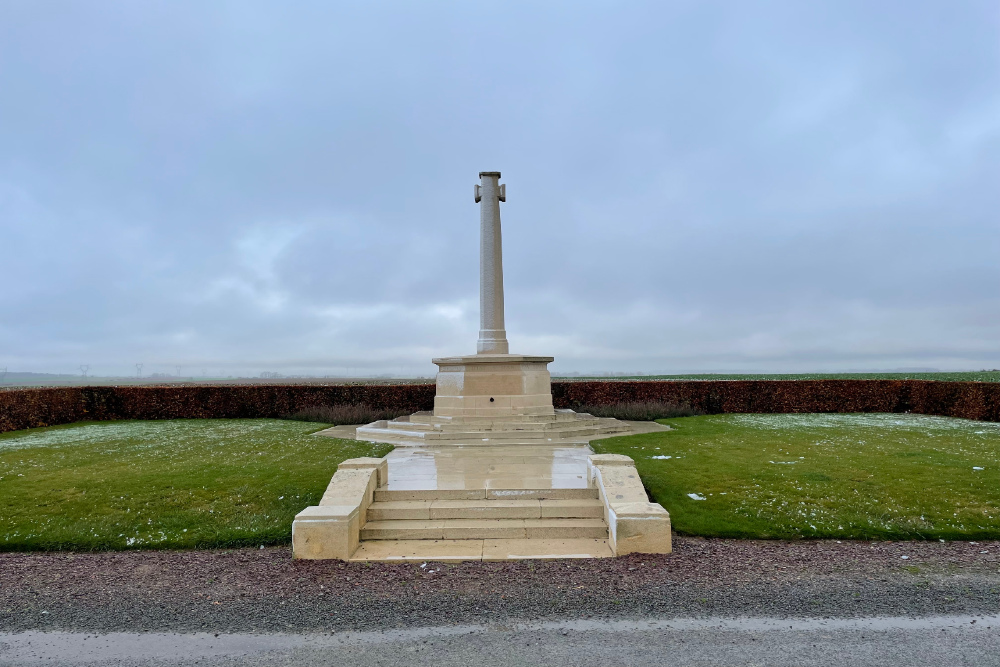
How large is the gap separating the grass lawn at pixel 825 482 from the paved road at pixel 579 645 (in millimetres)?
2585

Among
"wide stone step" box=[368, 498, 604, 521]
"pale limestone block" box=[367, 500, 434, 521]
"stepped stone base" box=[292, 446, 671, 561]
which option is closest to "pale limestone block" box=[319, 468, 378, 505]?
"stepped stone base" box=[292, 446, 671, 561]

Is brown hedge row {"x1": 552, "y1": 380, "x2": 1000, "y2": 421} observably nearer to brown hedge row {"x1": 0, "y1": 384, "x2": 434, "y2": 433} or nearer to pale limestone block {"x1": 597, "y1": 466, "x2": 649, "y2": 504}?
brown hedge row {"x1": 0, "y1": 384, "x2": 434, "y2": 433}

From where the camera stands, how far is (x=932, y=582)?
5.65m

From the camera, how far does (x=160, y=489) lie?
8945 mm

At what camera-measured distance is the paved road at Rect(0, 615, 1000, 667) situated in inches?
165

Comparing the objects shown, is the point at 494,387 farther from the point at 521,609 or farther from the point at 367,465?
the point at 521,609

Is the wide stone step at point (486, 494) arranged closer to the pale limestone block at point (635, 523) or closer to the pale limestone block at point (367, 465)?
the pale limestone block at point (367, 465)

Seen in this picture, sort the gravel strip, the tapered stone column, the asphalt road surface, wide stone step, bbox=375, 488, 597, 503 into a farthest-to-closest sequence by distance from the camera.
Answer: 1. the tapered stone column
2. wide stone step, bbox=375, 488, 597, 503
3. the gravel strip
4. the asphalt road surface

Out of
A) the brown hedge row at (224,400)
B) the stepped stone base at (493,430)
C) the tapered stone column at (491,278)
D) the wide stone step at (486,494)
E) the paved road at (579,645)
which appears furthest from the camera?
the brown hedge row at (224,400)

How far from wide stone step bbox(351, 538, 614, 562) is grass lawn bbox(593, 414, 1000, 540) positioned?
59.0 inches

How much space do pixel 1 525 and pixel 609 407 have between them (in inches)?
665

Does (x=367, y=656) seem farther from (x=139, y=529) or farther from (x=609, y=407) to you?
(x=609, y=407)

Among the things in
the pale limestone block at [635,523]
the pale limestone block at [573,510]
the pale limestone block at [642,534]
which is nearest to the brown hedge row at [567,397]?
the pale limestone block at [573,510]

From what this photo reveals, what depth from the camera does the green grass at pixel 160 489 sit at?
24.1 feet
